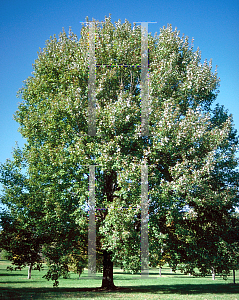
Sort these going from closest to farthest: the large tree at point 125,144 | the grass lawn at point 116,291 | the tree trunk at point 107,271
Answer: the large tree at point 125,144
the grass lawn at point 116,291
the tree trunk at point 107,271

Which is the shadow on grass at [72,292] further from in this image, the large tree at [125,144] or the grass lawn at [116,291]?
the large tree at [125,144]

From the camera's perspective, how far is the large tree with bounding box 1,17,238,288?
47.6 ft

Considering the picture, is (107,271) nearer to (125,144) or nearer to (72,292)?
(72,292)

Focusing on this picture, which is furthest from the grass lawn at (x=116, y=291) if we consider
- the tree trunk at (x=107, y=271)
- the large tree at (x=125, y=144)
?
the large tree at (x=125, y=144)

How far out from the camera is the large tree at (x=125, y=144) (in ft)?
47.6

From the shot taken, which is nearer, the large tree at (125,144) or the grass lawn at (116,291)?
the large tree at (125,144)

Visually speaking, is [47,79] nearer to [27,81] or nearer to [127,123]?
[27,81]

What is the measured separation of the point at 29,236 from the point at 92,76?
1073 cm

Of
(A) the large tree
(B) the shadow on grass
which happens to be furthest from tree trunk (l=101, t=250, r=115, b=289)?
(B) the shadow on grass

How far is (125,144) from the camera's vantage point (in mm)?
15625

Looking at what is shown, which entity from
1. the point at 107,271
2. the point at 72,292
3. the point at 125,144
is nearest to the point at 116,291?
the point at 107,271

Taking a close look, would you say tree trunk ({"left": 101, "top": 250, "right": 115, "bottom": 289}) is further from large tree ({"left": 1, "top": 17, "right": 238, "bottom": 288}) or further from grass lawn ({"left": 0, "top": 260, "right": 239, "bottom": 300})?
grass lawn ({"left": 0, "top": 260, "right": 239, "bottom": 300})

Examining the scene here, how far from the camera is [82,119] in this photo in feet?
57.2

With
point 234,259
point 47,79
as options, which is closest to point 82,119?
point 47,79
